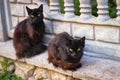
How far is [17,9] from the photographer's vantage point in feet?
15.5

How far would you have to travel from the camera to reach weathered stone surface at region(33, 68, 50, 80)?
161 inches

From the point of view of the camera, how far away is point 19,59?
4348mm

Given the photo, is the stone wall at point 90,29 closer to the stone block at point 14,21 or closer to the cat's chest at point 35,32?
the cat's chest at point 35,32

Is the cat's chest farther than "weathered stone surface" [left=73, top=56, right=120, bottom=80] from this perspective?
Yes

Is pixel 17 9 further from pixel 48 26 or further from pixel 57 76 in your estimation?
pixel 57 76

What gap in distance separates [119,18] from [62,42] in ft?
2.37

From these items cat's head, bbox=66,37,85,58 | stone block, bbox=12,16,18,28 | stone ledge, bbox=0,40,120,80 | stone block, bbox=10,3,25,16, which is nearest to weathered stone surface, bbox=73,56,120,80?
stone ledge, bbox=0,40,120,80

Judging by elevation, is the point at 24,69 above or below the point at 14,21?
below

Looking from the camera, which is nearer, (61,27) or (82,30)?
(82,30)

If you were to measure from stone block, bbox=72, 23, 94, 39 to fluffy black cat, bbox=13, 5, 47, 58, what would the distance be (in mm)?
487

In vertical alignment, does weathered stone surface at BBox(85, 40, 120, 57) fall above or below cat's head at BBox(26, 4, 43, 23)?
below

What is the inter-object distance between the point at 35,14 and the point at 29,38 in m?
0.41

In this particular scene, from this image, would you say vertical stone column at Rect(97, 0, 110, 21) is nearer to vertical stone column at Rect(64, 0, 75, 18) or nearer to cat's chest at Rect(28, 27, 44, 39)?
vertical stone column at Rect(64, 0, 75, 18)

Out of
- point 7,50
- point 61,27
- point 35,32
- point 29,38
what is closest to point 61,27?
point 61,27
